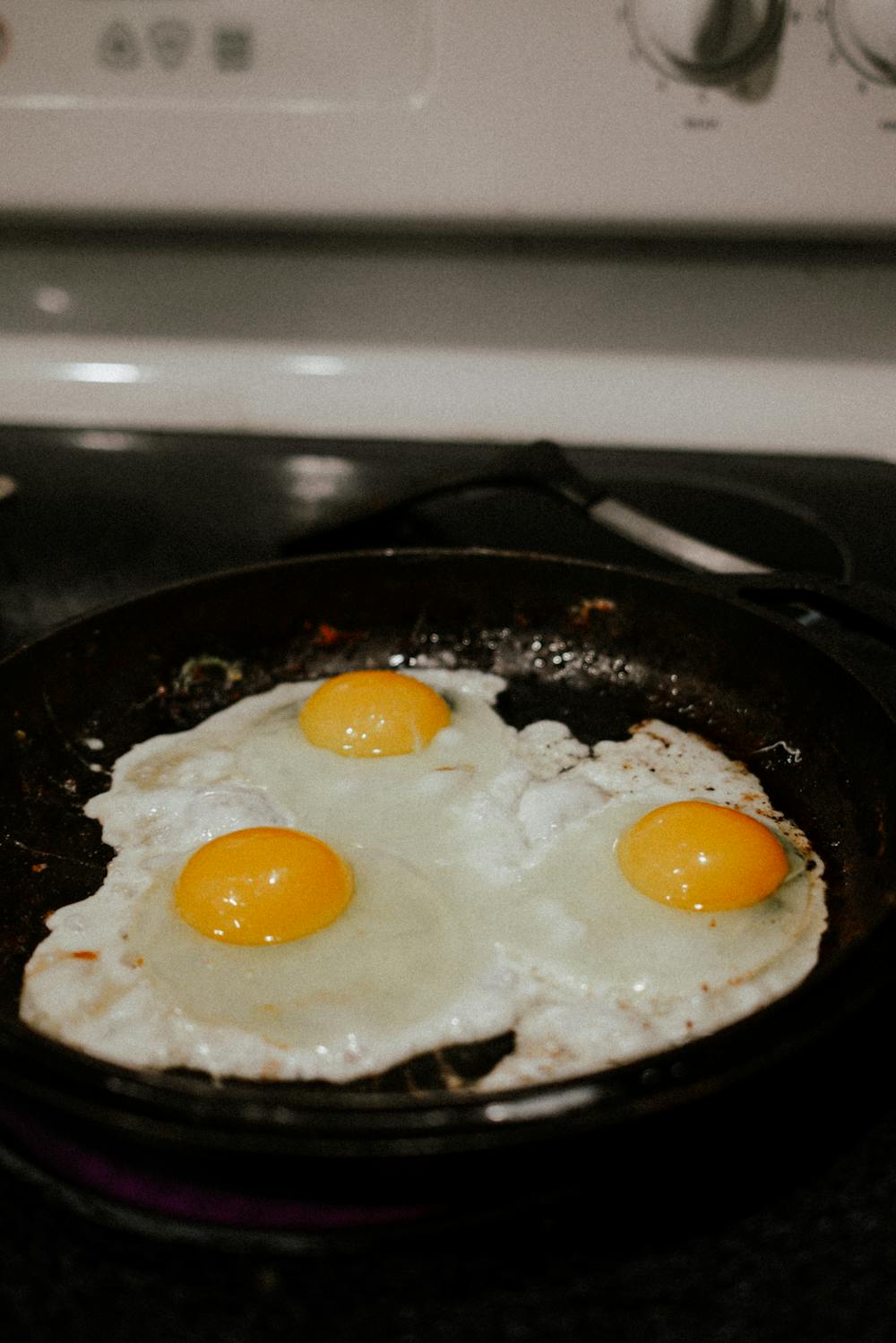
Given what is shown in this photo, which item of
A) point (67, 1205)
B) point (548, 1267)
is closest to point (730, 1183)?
point (548, 1267)

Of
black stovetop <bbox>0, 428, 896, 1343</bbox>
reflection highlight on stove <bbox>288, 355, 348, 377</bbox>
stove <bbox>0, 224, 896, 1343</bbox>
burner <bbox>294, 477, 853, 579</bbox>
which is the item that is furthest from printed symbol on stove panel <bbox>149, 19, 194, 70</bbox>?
black stovetop <bbox>0, 428, 896, 1343</bbox>

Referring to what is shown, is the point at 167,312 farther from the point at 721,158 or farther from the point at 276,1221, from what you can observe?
the point at 276,1221

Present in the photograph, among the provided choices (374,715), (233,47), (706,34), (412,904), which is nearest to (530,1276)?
(412,904)

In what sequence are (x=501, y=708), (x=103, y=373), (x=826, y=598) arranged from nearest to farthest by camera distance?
(x=826, y=598) → (x=501, y=708) → (x=103, y=373)

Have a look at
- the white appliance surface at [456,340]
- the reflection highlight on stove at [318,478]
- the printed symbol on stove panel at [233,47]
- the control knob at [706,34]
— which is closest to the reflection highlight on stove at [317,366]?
the white appliance surface at [456,340]

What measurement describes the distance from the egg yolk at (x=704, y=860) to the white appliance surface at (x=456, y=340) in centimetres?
66

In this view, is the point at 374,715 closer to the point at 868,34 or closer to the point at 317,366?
the point at 317,366

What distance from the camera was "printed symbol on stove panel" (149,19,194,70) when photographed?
3.54 ft

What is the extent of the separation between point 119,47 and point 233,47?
12 centimetres

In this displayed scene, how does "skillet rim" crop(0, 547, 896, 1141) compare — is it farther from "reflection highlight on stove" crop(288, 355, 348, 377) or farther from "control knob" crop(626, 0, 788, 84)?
"reflection highlight on stove" crop(288, 355, 348, 377)

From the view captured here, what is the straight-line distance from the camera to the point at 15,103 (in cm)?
112

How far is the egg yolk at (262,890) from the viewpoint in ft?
2.44

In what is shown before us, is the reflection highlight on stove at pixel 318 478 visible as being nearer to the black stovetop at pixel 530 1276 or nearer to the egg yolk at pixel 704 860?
the egg yolk at pixel 704 860

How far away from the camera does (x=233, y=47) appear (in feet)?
3.55
